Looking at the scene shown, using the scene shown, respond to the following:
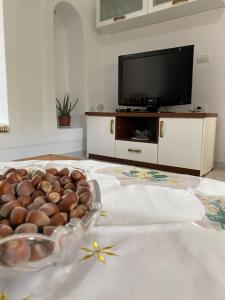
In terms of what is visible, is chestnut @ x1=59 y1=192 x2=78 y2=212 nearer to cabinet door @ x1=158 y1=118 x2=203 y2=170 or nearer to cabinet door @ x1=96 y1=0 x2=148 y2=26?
cabinet door @ x1=158 y1=118 x2=203 y2=170

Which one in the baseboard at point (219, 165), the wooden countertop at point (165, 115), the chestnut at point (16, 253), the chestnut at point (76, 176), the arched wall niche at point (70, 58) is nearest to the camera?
the chestnut at point (16, 253)

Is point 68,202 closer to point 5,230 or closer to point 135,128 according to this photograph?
point 5,230

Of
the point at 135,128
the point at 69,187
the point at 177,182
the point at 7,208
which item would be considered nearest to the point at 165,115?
the point at 135,128

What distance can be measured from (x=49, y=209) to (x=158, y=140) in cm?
218

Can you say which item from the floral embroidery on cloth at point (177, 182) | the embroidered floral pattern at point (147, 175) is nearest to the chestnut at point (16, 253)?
the floral embroidery on cloth at point (177, 182)

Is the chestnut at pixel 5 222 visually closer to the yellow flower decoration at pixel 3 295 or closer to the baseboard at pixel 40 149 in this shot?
the yellow flower decoration at pixel 3 295

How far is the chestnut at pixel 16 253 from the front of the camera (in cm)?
24

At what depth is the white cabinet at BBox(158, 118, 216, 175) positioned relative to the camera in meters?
2.19

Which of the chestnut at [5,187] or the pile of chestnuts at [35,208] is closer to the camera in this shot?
the pile of chestnuts at [35,208]

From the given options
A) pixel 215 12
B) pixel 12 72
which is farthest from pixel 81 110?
pixel 215 12

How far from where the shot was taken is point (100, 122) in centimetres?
280

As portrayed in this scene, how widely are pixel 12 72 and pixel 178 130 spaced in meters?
1.70

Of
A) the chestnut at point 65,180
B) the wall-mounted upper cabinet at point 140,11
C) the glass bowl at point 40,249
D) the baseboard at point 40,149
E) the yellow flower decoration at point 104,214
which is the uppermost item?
the wall-mounted upper cabinet at point 140,11

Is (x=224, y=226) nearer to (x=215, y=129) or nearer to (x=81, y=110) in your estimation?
(x=215, y=129)
